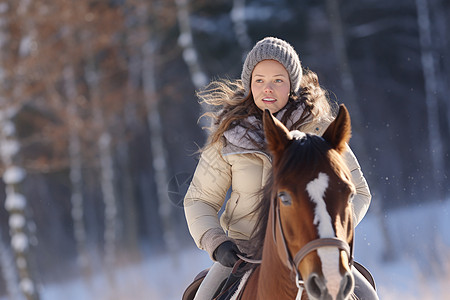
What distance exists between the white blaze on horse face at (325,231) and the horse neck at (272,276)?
0.88 ft

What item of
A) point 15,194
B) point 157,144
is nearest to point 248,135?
point 15,194

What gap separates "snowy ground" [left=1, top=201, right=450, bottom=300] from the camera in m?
8.51

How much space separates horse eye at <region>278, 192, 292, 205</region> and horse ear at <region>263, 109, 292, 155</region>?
0.73ft

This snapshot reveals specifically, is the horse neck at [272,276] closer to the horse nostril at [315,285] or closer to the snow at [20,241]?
the horse nostril at [315,285]

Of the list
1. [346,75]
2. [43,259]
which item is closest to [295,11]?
[346,75]

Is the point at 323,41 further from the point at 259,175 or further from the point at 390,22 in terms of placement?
the point at 259,175

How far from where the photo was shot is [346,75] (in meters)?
11.2

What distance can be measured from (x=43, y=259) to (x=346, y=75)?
39.2 ft

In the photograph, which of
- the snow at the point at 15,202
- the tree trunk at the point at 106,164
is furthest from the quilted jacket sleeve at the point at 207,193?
the tree trunk at the point at 106,164

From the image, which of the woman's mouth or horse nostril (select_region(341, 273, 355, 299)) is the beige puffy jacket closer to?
the woman's mouth

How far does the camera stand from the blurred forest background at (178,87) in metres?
13.4

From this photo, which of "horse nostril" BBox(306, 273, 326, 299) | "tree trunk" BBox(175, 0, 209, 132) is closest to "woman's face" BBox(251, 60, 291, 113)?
"horse nostril" BBox(306, 273, 326, 299)

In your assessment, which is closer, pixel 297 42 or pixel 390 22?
pixel 297 42

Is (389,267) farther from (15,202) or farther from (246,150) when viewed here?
(246,150)
